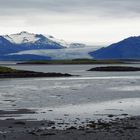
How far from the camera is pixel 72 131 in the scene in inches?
937

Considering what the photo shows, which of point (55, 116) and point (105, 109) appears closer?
point (55, 116)

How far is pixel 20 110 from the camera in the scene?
3447cm

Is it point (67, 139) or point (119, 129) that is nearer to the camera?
point (67, 139)

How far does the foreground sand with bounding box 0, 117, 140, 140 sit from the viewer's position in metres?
22.3

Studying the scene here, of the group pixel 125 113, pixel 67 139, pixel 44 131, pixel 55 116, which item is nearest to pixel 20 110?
pixel 55 116

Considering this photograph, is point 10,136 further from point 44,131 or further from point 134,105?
point 134,105

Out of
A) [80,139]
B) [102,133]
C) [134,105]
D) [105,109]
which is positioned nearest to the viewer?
[80,139]

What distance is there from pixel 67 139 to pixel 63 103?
18.0 meters

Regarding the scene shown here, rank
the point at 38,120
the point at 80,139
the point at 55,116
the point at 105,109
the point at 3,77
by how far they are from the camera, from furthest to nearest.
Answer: the point at 3,77
the point at 105,109
the point at 55,116
the point at 38,120
the point at 80,139

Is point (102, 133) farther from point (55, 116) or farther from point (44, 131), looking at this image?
point (55, 116)

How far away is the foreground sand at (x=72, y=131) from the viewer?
2228cm

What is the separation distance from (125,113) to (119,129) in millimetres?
8270

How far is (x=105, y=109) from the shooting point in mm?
35281

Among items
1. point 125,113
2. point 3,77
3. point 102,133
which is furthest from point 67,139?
point 3,77
